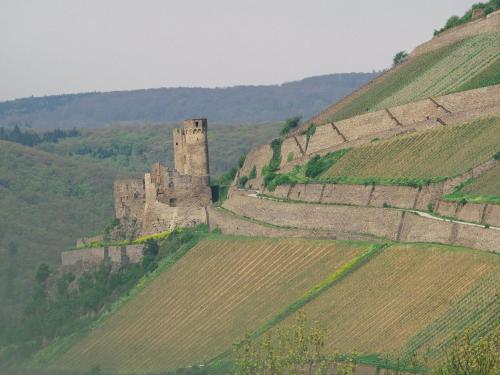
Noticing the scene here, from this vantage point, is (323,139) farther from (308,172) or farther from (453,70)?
Result: (453,70)

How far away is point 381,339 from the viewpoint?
6781 centimetres

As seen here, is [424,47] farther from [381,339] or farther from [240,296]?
[381,339]

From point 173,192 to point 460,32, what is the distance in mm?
21745

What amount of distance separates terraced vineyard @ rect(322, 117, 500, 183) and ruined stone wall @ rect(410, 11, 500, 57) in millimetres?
13529

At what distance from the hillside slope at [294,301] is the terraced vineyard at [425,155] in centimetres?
657

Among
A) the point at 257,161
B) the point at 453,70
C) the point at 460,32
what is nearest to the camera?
the point at 453,70

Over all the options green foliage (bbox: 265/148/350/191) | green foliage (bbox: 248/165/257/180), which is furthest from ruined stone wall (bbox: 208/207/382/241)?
green foliage (bbox: 248/165/257/180)

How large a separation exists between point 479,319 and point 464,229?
1029cm

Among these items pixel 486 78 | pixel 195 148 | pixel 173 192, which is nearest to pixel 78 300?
pixel 173 192

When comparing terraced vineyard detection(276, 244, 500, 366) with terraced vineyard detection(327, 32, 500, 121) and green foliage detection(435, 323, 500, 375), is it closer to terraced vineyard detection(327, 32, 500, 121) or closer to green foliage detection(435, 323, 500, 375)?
green foliage detection(435, 323, 500, 375)

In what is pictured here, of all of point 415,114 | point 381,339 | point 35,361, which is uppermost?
point 415,114

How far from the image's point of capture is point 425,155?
91.0 meters


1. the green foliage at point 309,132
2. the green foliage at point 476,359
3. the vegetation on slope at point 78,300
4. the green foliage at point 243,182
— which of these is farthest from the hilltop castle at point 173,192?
the green foliage at point 476,359

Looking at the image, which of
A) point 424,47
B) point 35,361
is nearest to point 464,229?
point 35,361
